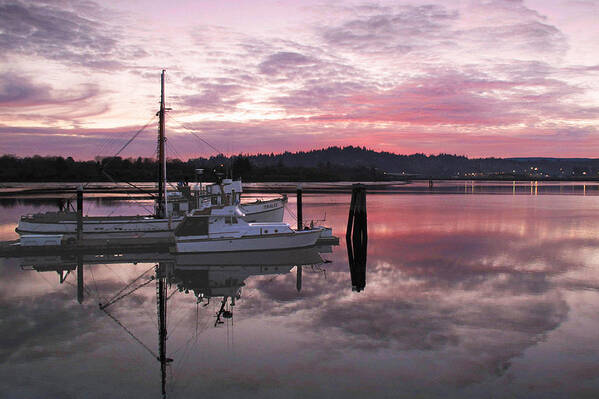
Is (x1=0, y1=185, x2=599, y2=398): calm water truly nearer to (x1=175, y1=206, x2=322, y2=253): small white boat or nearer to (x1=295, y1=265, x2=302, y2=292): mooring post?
(x1=295, y1=265, x2=302, y2=292): mooring post

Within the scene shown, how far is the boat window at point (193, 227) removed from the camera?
87.0 ft

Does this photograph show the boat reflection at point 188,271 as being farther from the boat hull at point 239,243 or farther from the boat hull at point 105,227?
the boat hull at point 105,227

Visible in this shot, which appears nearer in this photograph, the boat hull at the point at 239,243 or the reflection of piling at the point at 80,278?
the reflection of piling at the point at 80,278

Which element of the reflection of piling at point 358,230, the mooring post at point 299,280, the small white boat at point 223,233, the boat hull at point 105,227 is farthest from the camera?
the boat hull at point 105,227

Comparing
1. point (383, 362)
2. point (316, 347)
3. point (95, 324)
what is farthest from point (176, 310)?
point (383, 362)

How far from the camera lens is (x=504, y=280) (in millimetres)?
21891

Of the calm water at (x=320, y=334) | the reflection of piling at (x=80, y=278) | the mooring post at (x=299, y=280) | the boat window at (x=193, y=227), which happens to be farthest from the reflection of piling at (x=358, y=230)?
the reflection of piling at (x=80, y=278)

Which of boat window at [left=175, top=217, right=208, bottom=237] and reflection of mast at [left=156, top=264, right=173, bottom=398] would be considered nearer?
reflection of mast at [left=156, top=264, right=173, bottom=398]

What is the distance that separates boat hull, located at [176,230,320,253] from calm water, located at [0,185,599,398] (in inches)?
102

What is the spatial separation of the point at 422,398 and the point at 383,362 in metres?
1.94

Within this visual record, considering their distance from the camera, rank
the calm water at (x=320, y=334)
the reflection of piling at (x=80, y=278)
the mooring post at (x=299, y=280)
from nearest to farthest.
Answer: the calm water at (x=320, y=334) < the reflection of piling at (x=80, y=278) < the mooring post at (x=299, y=280)

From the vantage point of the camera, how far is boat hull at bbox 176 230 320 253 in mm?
26438

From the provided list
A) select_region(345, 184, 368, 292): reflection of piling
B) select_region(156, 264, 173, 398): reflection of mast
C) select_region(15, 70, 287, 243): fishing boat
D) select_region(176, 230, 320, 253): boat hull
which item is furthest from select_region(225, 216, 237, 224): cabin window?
select_region(345, 184, 368, 292): reflection of piling

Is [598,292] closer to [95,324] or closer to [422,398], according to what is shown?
[422,398]
